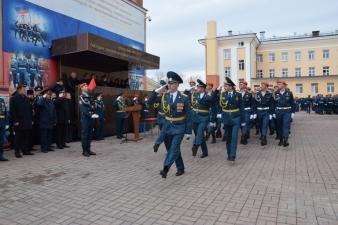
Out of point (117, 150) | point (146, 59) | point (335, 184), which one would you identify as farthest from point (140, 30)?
point (335, 184)

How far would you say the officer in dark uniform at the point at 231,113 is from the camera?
7.88 m

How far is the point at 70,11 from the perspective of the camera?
13672 mm

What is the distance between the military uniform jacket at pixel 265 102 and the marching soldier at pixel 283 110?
1.45ft

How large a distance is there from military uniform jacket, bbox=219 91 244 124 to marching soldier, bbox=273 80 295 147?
2.70 meters

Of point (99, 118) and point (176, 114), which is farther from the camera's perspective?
point (99, 118)

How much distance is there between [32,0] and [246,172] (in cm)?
962

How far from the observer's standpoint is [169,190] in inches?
220

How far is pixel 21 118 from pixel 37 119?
1.12m

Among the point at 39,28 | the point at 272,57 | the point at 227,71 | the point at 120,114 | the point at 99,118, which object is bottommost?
the point at 99,118

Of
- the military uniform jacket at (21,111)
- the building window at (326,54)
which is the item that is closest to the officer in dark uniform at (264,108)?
the military uniform jacket at (21,111)

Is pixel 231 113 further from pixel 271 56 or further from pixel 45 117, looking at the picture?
pixel 271 56

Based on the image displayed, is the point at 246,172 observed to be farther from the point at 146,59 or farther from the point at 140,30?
the point at 140,30

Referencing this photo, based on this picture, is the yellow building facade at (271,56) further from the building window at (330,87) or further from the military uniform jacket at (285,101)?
the military uniform jacket at (285,101)

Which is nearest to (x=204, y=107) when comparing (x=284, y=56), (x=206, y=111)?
(x=206, y=111)
